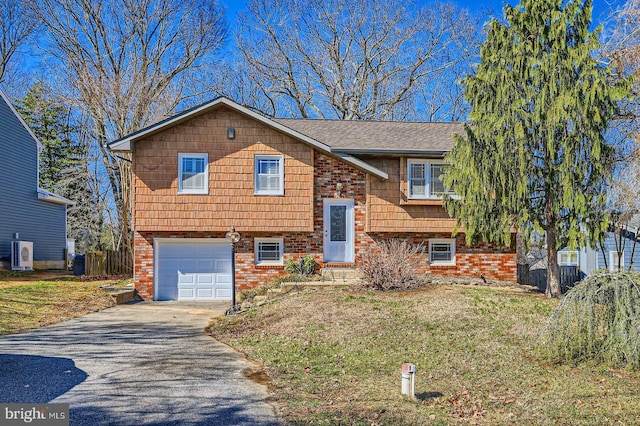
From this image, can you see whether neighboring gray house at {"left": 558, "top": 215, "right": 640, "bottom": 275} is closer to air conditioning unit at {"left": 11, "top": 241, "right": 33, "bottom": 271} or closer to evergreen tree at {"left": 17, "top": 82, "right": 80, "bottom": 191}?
air conditioning unit at {"left": 11, "top": 241, "right": 33, "bottom": 271}

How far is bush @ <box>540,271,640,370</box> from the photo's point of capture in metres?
7.04

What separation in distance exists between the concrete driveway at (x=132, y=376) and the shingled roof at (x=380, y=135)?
26.4 feet

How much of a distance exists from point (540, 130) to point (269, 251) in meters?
8.60

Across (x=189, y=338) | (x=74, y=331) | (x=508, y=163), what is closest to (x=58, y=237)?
(x=74, y=331)

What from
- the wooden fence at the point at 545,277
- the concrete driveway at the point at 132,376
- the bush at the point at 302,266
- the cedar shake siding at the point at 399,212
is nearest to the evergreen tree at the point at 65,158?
the bush at the point at 302,266

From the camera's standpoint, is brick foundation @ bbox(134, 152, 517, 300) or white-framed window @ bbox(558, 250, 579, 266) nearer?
brick foundation @ bbox(134, 152, 517, 300)

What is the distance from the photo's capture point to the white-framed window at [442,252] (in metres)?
16.9

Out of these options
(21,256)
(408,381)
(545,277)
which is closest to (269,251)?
(545,277)

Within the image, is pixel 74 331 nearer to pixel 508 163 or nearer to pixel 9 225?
pixel 508 163

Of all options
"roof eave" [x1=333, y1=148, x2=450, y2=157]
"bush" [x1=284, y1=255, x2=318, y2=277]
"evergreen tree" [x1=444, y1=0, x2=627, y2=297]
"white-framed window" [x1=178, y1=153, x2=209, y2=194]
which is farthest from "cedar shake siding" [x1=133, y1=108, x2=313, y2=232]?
"evergreen tree" [x1=444, y1=0, x2=627, y2=297]

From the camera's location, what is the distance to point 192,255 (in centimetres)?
1647

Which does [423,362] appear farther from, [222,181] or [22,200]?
[22,200]

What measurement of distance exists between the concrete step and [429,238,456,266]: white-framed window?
8.85 feet

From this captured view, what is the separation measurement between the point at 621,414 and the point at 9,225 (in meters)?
22.8
